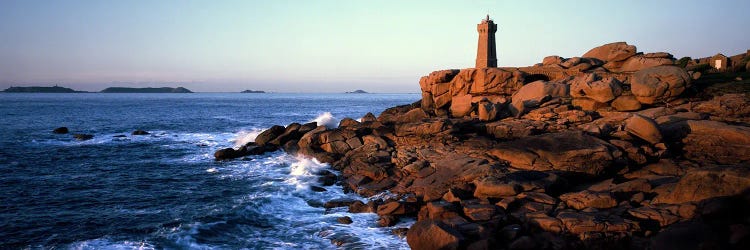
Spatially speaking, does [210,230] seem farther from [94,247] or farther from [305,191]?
[305,191]

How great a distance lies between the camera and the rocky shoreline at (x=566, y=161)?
1405cm

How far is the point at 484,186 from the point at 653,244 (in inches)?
278

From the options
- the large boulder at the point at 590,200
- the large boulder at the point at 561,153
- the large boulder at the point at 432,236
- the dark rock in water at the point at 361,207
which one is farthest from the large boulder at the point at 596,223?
the dark rock in water at the point at 361,207

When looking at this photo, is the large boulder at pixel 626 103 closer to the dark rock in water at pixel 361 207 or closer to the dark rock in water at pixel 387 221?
the dark rock in water at pixel 361 207

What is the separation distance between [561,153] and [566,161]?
0.48 m

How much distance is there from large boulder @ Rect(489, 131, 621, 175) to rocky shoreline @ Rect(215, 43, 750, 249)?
0.18 feet

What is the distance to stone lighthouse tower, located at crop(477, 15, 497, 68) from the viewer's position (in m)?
56.1

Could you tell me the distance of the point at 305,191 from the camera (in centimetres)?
2370

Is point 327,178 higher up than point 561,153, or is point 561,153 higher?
point 561,153

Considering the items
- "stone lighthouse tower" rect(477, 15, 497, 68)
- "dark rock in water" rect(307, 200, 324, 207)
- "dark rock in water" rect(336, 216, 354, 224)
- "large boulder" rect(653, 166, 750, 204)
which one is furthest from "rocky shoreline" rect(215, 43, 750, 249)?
"stone lighthouse tower" rect(477, 15, 497, 68)

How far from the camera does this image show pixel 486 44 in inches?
2212

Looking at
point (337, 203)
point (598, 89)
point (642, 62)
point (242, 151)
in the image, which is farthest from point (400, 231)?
point (642, 62)

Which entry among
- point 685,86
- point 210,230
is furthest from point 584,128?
point 210,230

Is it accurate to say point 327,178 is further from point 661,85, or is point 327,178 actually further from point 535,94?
point 661,85
